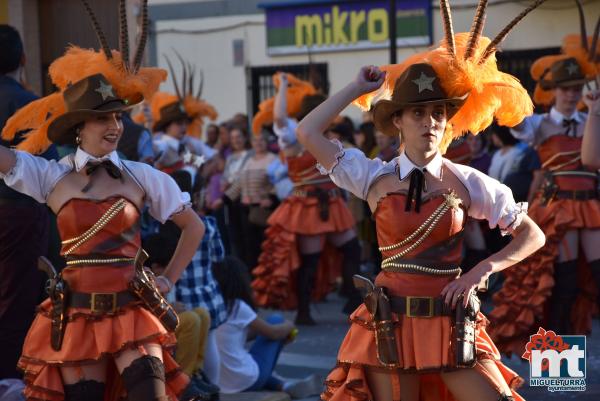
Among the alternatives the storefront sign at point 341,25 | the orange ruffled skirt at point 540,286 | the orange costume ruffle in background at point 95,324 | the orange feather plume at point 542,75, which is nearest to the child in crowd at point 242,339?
the orange ruffled skirt at point 540,286

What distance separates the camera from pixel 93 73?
6191 mm

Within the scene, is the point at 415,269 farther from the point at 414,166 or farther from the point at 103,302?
the point at 103,302

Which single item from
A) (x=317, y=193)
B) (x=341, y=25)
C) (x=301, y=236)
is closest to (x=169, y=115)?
(x=317, y=193)

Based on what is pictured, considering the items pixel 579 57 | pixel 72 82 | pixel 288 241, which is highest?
pixel 72 82

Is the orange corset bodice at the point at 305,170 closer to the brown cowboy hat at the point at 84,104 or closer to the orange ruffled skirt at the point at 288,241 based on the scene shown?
the orange ruffled skirt at the point at 288,241

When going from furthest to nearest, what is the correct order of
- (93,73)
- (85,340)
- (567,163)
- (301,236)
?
(301,236) < (567,163) < (93,73) < (85,340)

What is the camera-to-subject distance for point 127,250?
580 cm

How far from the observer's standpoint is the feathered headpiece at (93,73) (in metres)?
6.18

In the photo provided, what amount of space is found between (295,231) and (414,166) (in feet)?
21.3

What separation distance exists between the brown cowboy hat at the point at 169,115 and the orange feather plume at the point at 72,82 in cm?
571

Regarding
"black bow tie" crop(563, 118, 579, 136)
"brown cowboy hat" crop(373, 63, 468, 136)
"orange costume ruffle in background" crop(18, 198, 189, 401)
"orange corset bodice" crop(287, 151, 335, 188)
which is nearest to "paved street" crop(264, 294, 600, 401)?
"orange corset bodice" crop(287, 151, 335, 188)

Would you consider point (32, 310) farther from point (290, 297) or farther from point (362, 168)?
point (290, 297)

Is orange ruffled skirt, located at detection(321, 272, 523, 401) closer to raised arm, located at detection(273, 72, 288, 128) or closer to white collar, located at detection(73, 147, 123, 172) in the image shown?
white collar, located at detection(73, 147, 123, 172)

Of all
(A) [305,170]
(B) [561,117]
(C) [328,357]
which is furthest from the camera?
(A) [305,170]
